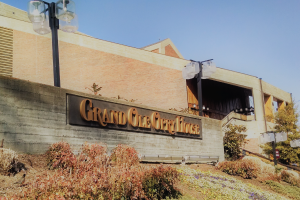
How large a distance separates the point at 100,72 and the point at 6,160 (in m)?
21.5

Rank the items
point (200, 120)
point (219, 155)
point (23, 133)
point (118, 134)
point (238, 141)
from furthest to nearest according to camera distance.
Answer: point (238, 141) → point (219, 155) → point (200, 120) → point (118, 134) → point (23, 133)

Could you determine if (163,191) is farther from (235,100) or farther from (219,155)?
(235,100)

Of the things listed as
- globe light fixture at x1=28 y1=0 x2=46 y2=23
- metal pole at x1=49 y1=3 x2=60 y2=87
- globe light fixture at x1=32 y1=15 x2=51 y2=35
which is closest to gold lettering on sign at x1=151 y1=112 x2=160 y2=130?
metal pole at x1=49 y1=3 x2=60 y2=87

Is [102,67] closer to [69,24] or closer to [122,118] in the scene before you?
[122,118]

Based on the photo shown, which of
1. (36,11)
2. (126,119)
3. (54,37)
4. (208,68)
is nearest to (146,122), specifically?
(126,119)

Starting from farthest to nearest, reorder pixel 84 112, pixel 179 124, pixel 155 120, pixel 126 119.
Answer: pixel 179 124 < pixel 155 120 < pixel 126 119 < pixel 84 112

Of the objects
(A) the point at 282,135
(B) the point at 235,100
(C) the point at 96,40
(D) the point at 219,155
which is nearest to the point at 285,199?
(D) the point at 219,155

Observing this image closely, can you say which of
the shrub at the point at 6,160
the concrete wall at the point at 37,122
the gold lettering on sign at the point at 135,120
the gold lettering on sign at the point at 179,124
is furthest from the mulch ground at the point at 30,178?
the gold lettering on sign at the point at 179,124

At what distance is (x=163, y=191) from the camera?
30.0 feet

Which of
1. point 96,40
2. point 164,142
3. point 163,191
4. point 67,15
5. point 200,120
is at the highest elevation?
point 96,40

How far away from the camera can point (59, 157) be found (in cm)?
968

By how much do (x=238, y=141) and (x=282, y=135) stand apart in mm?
3193

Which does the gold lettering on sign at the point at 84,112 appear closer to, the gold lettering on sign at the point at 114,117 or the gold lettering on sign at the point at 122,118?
the gold lettering on sign at the point at 114,117

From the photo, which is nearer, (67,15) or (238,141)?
(67,15)
